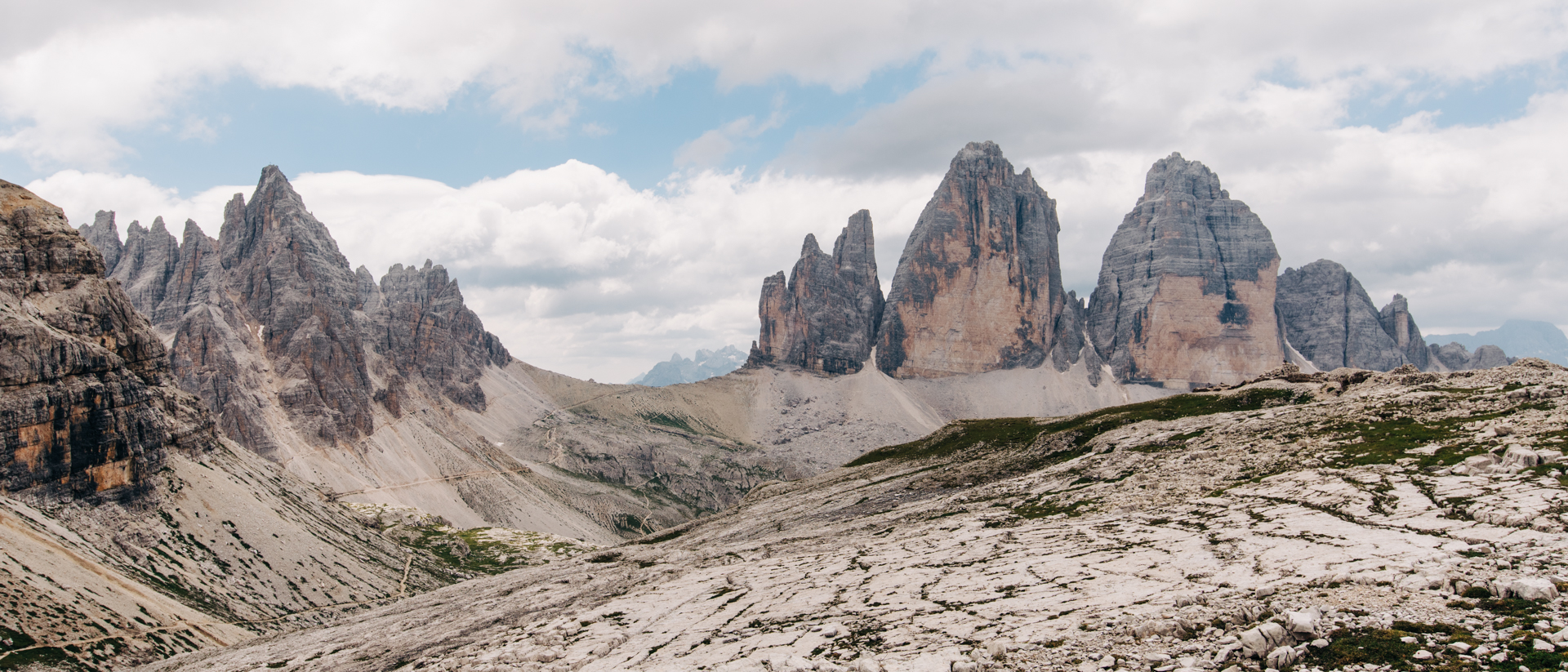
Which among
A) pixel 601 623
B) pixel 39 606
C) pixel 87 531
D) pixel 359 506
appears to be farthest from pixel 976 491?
pixel 359 506

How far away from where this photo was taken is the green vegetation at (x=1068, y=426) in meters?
62.0

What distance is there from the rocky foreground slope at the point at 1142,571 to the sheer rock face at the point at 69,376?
151 ft

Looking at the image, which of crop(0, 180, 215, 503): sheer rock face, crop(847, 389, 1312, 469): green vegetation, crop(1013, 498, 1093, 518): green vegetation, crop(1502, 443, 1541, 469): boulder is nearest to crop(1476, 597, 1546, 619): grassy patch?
crop(1502, 443, 1541, 469): boulder

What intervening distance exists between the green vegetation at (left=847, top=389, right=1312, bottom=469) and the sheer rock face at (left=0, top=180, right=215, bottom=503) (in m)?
87.9

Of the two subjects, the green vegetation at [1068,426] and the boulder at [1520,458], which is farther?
the green vegetation at [1068,426]

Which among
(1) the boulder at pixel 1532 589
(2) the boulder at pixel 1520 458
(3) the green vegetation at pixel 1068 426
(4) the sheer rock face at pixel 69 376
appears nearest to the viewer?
(1) the boulder at pixel 1532 589

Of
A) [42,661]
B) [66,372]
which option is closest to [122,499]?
[66,372]

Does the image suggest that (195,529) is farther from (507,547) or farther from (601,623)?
(601,623)

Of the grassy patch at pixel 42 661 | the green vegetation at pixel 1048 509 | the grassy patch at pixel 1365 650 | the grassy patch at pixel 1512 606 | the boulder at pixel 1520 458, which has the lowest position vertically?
the grassy patch at pixel 42 661

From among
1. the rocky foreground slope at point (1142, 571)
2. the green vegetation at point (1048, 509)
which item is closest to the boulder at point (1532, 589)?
the rocky foreground slope at point (1142, 571)

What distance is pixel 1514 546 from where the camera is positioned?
69.6 ft

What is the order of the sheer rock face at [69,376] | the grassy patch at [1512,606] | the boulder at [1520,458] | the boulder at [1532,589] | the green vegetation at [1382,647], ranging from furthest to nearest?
the sheer rock face at [69,376]
the boulder at [1520,458]
the boulder at [1532,589]
the grassy patch at [1512,606]
the green vegetation at [1382,647]

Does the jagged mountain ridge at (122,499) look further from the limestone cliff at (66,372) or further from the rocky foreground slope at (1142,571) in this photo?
the rocky foreground slope at (1142,571)

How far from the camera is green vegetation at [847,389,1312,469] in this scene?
61969mm
